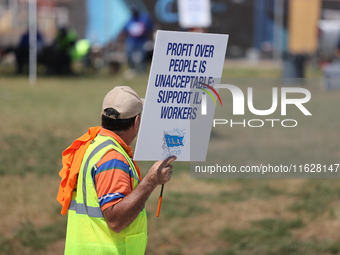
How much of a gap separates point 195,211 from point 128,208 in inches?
145

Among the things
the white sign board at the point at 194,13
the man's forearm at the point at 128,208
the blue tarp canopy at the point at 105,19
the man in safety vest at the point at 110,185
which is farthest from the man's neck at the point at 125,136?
the blue tarp canopy at the point at 105,19

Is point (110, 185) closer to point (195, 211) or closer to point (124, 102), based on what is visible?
point (124, 102)

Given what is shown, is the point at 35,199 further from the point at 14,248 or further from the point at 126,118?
the point at 126,118

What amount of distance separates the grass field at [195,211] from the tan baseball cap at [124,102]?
2.74 m

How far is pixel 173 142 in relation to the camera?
2.23m

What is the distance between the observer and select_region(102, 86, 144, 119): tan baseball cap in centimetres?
217

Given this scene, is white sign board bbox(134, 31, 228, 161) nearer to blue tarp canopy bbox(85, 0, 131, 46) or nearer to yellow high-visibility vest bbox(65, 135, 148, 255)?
yellow high-visibility vest bbox(65, 135, 148, 255)

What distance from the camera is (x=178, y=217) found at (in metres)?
5.49

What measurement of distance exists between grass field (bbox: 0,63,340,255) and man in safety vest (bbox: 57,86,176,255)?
8.10 ft

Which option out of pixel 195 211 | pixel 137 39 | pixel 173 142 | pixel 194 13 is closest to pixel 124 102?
pixel 173 142

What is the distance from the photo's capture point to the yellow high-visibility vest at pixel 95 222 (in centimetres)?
217

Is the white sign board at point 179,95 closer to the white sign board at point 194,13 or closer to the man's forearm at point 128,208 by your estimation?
the man's forearm at point 128,208

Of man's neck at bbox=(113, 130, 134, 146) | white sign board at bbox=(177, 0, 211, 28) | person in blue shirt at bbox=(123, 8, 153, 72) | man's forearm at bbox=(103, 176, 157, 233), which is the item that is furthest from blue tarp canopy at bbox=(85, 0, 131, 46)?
man's forearm at bbox=(103, 176, 157, 233)

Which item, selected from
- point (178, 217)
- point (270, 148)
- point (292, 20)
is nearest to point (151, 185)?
point (178, 217)
